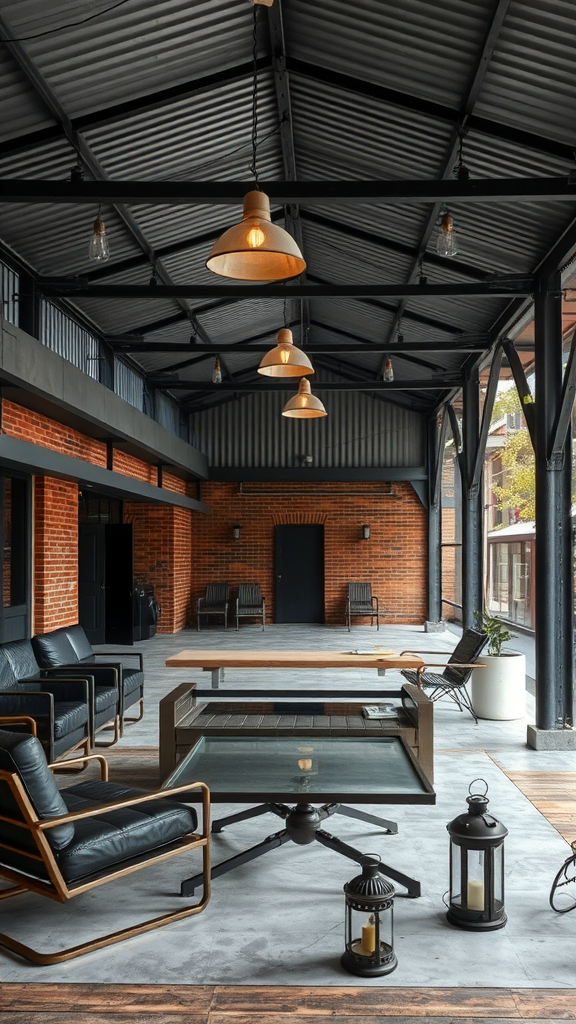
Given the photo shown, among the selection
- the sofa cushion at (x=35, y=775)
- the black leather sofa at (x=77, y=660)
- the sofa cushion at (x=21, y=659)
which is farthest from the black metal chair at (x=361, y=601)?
the sofa cushion at (x=35, y=775)

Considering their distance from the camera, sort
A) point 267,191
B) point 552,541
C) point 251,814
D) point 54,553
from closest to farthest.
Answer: point 251,814 < point 267,191 < point 552,541 < point 54,553

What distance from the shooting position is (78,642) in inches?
292

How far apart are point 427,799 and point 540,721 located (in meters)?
3.25

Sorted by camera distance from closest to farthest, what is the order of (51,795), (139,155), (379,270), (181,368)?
(51,795), (139,155), (379,270), (181,368)

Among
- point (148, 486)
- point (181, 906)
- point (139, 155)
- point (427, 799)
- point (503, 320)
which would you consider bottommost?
point (181, 906)

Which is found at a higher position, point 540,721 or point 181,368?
point 181,368

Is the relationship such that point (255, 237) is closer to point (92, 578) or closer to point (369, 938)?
point (369, 938)

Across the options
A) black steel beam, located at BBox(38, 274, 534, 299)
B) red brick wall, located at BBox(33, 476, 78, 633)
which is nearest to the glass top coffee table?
black steel beam, located at BBox(38, 274, 534, 299)

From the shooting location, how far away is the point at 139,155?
244 inches

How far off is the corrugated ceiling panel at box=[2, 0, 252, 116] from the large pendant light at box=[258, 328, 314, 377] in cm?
178

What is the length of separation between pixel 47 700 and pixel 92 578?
6.81 m

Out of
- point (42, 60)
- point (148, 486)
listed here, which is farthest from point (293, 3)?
point (148, 486)

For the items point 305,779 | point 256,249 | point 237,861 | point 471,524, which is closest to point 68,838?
point 237,861

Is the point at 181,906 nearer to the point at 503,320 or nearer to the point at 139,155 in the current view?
the point at 139,155
